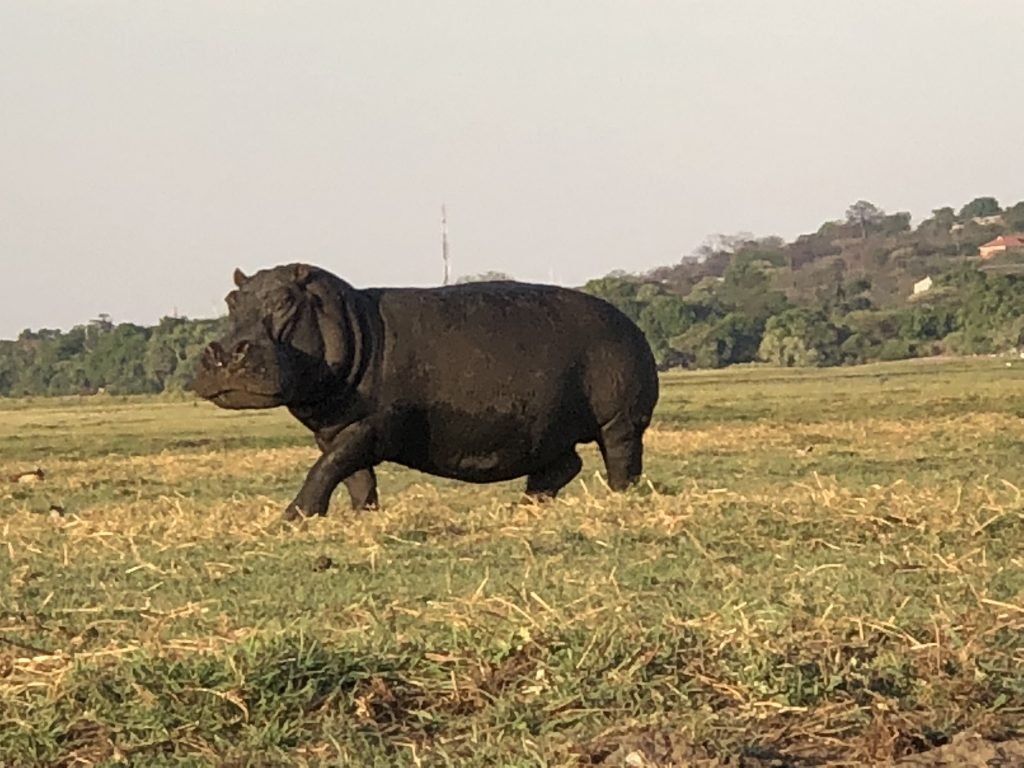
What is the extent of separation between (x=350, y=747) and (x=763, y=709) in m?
1.07

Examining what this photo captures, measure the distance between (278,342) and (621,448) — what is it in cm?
231

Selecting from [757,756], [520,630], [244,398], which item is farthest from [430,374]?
[757,756]

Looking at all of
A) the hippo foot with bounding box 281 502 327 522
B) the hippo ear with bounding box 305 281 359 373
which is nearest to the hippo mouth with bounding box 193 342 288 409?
the hippo ear with bounding box 305 281 359 373

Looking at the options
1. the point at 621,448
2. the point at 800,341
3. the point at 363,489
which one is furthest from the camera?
the point at 800,341

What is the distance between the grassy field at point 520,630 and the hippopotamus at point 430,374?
46 cm

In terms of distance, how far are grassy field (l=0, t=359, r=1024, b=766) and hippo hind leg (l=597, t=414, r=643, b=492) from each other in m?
0.52

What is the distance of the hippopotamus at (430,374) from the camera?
10.4 m

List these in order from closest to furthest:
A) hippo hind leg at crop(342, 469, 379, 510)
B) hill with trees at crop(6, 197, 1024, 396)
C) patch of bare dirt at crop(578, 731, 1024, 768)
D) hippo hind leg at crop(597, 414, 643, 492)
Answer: patch of bare dirt at crop(578, 731, 1024, 768) < hippo hind leg at crop(342, 469, 379, 510) < hippo hind leg at crop(597, 414, 643, 492) < hill with trees at crop(6, 197, 1024, 396)

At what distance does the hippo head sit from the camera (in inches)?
403

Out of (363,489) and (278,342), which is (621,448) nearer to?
(363,489)

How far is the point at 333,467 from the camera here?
410 inches

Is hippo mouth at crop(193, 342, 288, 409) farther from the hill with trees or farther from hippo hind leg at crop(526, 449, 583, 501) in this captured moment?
the hill with trees

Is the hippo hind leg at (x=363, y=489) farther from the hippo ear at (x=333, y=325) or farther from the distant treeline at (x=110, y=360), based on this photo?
the distant treeline at (x=110, y=360)

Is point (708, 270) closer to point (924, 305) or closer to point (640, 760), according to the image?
point (924, 305)
